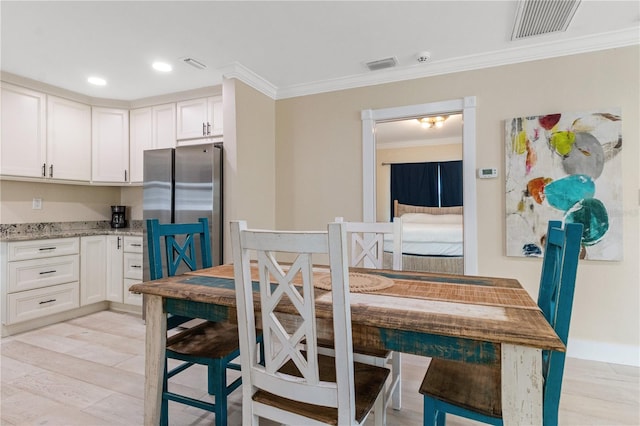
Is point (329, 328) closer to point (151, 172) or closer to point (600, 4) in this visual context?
point (600, 4)

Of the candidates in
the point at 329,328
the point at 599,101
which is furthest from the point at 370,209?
the point at 329,328

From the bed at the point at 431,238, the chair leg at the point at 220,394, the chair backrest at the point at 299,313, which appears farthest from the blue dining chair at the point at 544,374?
the bed at the point at 431,238

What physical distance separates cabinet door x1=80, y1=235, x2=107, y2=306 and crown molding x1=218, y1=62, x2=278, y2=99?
7.76 ft

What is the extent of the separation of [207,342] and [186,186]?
1984 mm

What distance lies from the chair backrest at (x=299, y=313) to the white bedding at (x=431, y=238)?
2719 millimetres

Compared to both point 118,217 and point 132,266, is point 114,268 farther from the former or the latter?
point 118,217

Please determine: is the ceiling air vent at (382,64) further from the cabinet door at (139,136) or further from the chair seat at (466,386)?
the cabinet door at (139,136)

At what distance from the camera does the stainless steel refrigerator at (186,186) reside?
10.2 ft

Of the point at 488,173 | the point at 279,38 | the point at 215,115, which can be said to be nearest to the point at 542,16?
the point at 488,173

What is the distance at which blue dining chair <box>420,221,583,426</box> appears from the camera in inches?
40.2

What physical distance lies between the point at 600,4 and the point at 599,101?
0.74 metres

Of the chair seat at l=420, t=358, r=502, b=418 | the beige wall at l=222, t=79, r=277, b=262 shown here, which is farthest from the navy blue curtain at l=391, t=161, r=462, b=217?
the chair seat at l=420, t=358, r=502, b=418

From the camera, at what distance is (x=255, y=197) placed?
341 cm

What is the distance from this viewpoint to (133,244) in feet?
12.0
